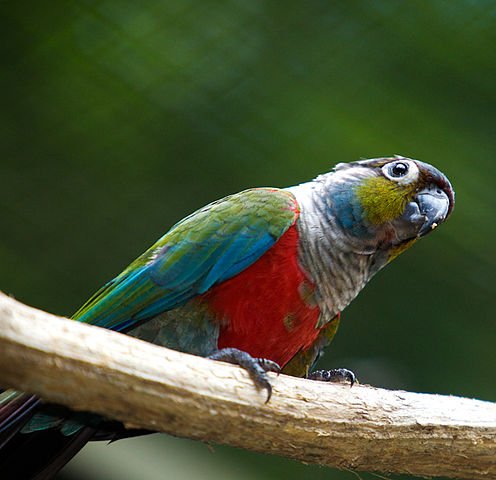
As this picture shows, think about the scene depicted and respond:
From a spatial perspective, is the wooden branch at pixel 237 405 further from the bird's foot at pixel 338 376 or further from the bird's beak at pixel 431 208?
the bird's beak at pixel 431 208

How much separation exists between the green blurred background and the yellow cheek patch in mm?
958

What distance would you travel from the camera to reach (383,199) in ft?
13.9

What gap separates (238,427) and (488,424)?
1166 mm

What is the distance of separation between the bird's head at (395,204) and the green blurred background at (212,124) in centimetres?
91

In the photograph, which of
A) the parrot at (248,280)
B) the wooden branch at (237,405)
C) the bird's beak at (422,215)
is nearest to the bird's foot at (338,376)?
the parrot at (248,280)

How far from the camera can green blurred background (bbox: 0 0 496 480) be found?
185 inches

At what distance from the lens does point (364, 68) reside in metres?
5.02

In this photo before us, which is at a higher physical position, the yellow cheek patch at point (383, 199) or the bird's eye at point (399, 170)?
the bird's eye at point (399, 170)

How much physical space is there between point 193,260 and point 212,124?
5.27ft

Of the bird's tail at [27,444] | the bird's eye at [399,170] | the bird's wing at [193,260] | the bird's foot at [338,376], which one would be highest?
the bird's wing at [193,260]

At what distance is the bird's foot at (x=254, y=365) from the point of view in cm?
309

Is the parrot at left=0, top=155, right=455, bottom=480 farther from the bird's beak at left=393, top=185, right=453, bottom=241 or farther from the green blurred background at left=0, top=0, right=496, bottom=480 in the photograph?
the green blurred background at left=0, top=0, right=496, bottom=480

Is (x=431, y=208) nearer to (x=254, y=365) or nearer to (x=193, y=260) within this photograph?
(x=193, y=260)

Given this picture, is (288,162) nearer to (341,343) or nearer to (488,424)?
(341,343)
